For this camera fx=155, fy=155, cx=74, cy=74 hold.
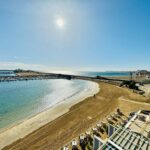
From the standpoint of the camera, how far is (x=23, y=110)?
35000 mm

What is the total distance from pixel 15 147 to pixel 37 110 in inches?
641

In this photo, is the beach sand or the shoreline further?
the shoreline

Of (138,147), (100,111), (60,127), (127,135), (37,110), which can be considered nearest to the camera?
(138,147)

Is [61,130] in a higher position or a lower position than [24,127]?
Result: higher

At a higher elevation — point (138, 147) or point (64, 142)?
point (138, 147)

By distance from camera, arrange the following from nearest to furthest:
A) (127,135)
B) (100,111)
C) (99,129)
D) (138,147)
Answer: (138,147) → (127,135) → (99,129) → (100,111)

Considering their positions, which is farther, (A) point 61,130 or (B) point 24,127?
(B) point 24,127

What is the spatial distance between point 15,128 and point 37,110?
34.3ft

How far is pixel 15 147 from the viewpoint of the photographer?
18.6 meters

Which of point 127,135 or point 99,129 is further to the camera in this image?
point 99,129

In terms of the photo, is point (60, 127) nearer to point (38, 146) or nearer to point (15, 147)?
point (38, 146)

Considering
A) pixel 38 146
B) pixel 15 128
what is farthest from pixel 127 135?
pixel 15 128

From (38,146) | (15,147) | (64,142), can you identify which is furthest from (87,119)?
(15,147)

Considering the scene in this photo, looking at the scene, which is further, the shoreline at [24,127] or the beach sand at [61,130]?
the shoreline at [24,127]
